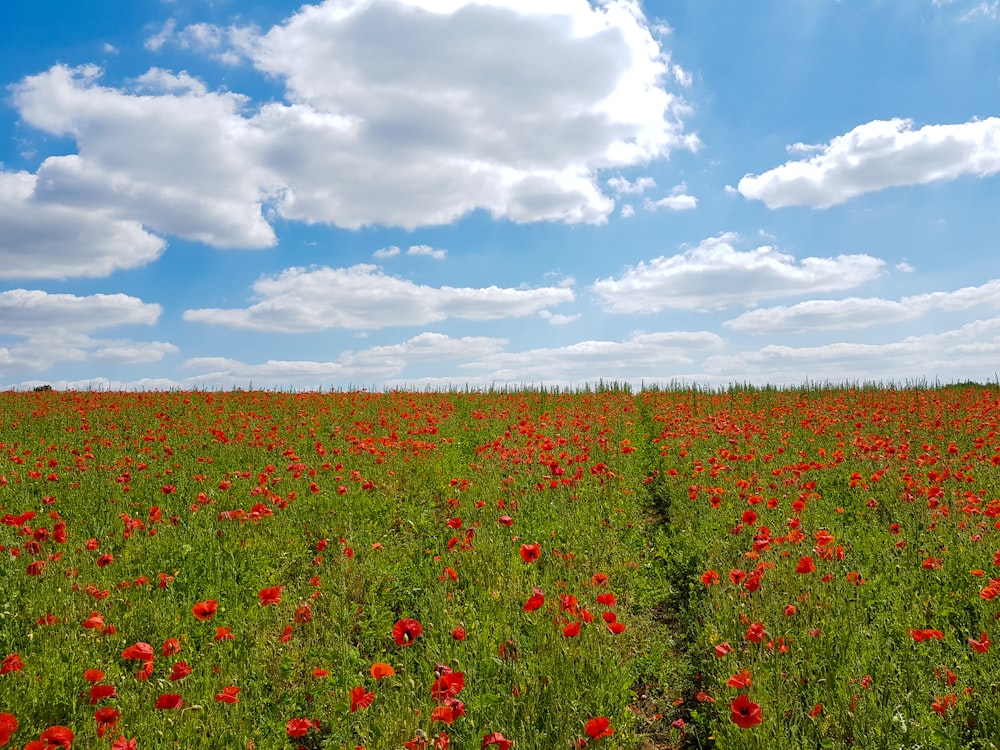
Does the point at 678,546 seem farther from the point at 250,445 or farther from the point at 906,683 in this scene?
the point at 250,445

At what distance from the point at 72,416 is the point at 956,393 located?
2383 centimetres

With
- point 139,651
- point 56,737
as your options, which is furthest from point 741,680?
point 56,737

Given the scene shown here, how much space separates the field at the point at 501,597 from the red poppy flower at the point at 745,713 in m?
0.03

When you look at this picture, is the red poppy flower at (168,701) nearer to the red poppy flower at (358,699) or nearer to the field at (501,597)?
the field at (501,597)

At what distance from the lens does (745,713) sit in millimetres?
3947

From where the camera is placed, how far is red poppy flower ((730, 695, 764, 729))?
3.88 m

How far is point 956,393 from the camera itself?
19672 mm

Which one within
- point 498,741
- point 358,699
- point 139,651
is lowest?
point 498,741

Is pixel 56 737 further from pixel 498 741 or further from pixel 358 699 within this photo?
→ pixel 498 741

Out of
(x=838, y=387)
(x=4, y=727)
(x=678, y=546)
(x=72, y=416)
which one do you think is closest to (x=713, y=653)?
(x=678, y=546)

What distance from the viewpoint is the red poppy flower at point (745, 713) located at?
3.88 m

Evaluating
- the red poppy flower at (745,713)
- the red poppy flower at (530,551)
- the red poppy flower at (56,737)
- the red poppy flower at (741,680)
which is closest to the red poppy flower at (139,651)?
the red poppy flower at (56,737)

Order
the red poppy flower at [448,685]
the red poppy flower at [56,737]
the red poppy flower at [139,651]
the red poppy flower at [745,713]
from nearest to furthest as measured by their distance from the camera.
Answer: the red poppy flower at [56,737]
the red poppy flower at [745,713]
the red poppy flower at [448,685]
the red poppy flower at [139,651]

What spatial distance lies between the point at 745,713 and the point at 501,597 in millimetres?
2580
